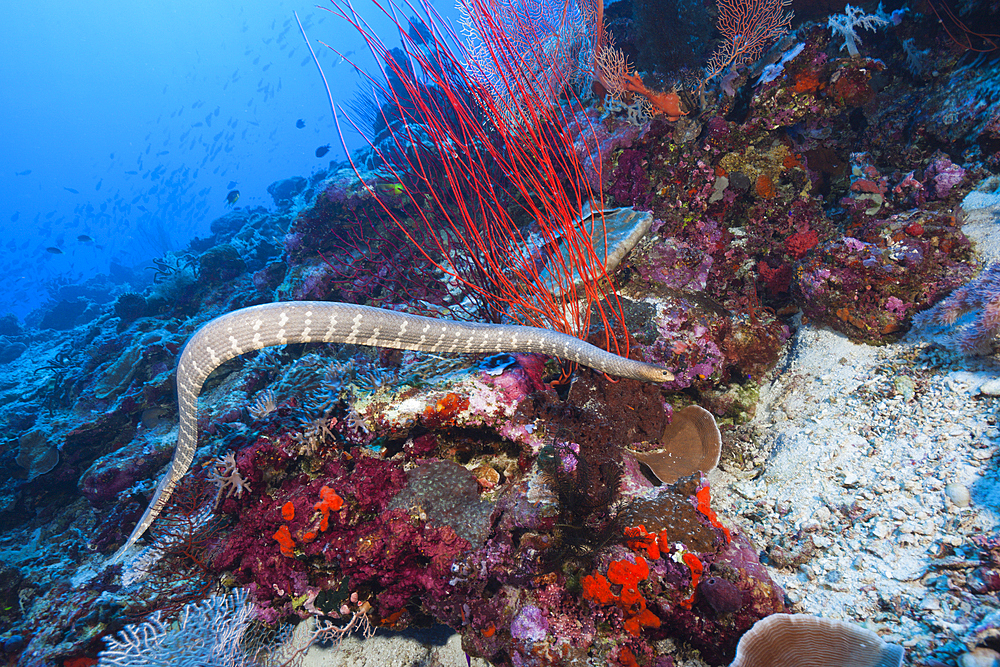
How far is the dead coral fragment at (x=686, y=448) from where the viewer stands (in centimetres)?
385

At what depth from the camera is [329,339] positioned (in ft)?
10.5

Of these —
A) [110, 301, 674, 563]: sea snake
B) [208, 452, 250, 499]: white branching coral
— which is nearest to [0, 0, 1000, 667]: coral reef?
[208, 452, 250, 499]: white branching coral

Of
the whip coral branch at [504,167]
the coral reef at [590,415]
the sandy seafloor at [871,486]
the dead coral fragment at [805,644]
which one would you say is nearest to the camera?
the dead coral fragment at [805,644]

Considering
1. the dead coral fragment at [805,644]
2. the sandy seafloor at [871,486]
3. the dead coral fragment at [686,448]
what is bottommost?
the sandy seafloor at [871,486]

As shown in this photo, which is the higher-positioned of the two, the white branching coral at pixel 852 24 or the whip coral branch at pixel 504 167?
the whip coral branch at pixel 504 167

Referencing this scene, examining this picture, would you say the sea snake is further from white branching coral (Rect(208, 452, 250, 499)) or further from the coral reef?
the coral reef

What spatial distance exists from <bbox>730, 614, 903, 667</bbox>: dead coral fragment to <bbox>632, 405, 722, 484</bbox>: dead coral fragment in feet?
4.86

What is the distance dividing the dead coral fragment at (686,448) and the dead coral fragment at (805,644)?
4.86 ft

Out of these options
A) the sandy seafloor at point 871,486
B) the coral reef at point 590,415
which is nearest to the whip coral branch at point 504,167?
the coral reef at point 590,415

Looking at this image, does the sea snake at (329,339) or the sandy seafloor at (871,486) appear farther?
the sea snake at (329,339)

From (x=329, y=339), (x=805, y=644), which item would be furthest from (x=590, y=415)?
(x=329, y=339)

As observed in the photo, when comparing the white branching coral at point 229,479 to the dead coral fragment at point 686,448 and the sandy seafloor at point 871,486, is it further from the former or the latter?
the dead coral fragment at point 686,448

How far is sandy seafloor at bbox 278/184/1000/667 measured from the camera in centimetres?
241

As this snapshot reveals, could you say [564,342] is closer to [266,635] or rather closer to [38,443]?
[266,635]
